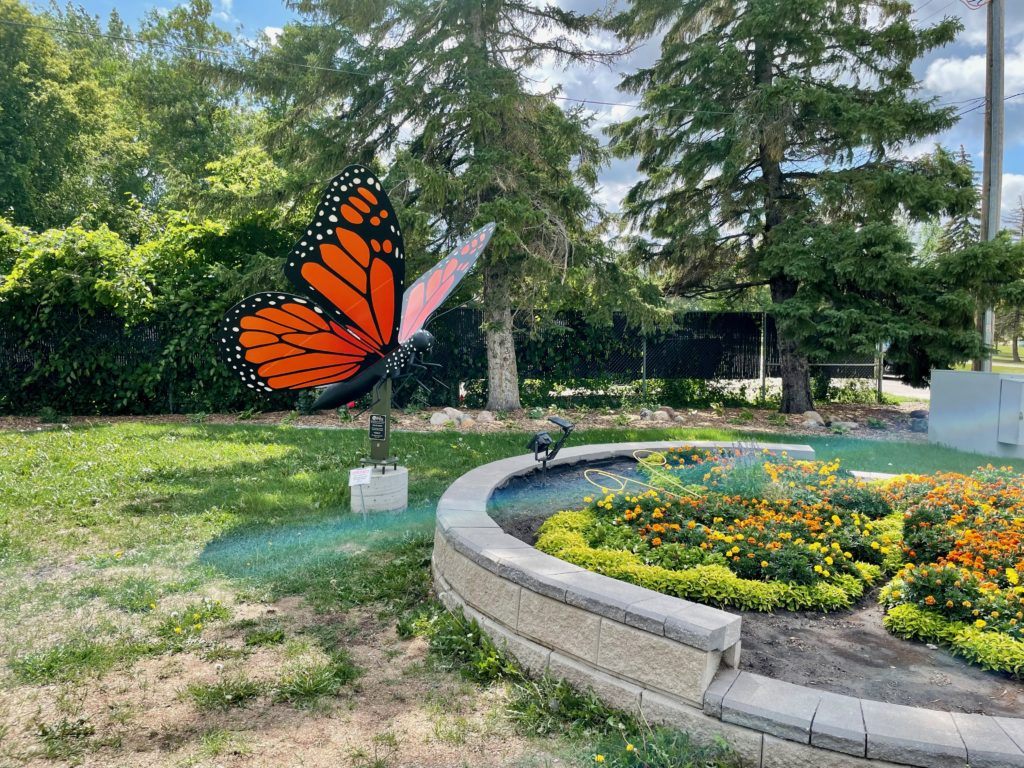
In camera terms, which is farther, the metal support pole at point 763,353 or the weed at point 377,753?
the metal support pole at point 763,353

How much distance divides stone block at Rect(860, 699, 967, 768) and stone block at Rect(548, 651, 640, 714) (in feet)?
2.72

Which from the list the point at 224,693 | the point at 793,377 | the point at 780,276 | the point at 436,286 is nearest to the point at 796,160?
the point at 780,276

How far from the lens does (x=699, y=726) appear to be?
244cm

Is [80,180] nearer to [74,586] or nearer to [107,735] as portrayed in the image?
[74,586]

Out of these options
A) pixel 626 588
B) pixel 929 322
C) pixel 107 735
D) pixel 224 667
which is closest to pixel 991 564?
pixel 626 588

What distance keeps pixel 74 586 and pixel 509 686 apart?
2901 millimetres

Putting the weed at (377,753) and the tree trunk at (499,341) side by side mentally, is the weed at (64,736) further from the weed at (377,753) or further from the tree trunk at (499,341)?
the tree trunk at (499,341)

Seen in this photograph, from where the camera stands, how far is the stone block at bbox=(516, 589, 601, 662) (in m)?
2.78

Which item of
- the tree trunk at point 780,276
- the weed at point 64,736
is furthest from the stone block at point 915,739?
the tree trunk at point 780,276

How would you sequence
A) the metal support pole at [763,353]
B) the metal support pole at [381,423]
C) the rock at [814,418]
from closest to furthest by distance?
the metal support pole at [381,423], the rock at [814,418], the metal support pole at [763,353]

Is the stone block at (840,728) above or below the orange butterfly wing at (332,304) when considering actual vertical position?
below

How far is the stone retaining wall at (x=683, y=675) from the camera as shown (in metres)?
2.14

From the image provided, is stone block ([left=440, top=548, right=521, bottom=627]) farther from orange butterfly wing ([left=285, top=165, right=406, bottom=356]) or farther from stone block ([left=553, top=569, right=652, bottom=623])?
orange butterfly wing ([left=285, top=165, right=406, bottom=356])

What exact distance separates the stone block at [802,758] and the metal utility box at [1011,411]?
7773 millimetres
